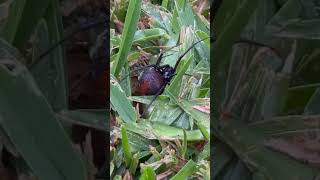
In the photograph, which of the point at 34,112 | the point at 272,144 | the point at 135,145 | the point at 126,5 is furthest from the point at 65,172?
the point at 126,5

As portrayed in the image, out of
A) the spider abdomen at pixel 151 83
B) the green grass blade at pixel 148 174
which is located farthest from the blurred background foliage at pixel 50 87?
the spider abdomen at pixel 151 83

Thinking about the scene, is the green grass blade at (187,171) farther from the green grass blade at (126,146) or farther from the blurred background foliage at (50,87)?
the blurred background foliage at (50,87)

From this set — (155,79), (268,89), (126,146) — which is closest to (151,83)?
(155,79)

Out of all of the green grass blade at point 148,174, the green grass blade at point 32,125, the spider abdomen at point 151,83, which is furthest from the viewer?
the spider abdomen at point 151,83

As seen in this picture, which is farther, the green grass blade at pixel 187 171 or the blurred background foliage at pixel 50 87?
the green grass blade at pixel 187 171

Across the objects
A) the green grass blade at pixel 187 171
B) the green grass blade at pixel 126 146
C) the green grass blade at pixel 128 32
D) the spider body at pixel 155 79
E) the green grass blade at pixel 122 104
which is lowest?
the green grass blade at pixel 187 171

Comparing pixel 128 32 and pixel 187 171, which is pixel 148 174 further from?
pixel 128 32

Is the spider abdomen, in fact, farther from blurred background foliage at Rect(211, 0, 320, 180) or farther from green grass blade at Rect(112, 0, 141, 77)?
blurred background foliage at Rect(211, 0, 320, 180)
